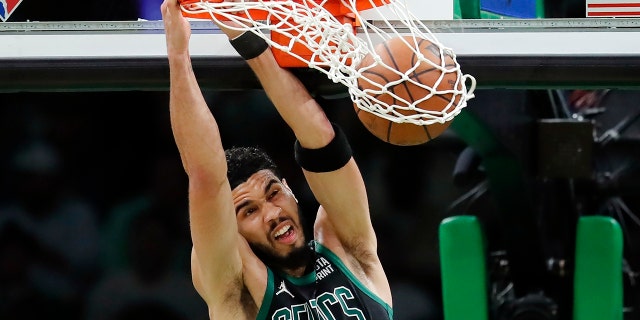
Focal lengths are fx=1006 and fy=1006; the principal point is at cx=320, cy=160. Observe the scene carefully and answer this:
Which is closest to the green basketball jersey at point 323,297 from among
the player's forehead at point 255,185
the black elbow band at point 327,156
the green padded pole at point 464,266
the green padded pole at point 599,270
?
the player's forehead at point 255,185

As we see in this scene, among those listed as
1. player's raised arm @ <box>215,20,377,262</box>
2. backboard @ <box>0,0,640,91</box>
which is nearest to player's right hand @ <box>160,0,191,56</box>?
player's raised arm @ <box>215,20,377,262</box>

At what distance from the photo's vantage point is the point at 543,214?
480cm

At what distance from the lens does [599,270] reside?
445cm

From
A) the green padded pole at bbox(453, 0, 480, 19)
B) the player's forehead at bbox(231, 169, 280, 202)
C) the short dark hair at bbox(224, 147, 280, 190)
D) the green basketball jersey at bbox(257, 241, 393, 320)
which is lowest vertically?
the green basketball jersey at bbox(257, 241, 393, 320)

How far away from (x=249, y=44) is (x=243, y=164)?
0.56 meters

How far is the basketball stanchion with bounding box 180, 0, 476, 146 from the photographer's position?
260cm

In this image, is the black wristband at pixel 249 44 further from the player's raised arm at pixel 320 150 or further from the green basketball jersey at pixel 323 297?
the green basketball jersey at pixel 323 297

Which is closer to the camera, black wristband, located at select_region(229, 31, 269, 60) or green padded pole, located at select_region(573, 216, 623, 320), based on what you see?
black wristband, located at select_region(229, 31, 269, 60)

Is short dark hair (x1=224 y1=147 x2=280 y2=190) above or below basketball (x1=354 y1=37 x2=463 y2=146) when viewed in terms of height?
below

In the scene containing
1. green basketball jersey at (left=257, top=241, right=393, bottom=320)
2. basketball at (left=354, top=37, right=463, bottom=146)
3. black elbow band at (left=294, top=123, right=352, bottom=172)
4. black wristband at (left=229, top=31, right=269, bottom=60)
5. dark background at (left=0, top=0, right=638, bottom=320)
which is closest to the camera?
basketball at (left=354, top=37, right=463, bottom=146)

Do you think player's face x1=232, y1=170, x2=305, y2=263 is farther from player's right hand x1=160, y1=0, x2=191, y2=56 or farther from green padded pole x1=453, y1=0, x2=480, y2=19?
green padded pole x1=453, y1=0, x2=480, y2=19

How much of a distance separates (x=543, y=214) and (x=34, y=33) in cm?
269

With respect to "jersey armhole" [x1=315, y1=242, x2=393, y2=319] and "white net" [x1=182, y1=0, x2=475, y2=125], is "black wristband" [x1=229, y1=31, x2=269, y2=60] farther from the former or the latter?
"jersey armhole" [x1=315, y1=242, x2=393, y2=319]

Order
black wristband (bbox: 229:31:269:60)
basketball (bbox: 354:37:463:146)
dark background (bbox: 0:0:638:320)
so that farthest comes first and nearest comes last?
1. dark background (bbox: 0:0:638:320)
2. black wristband (bbox: 229:31:269:60)
3. basketball (bbox: 354:37:463:146)
